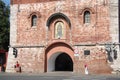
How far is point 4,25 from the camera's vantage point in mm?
57750

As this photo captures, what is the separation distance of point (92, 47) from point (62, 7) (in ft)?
18.3

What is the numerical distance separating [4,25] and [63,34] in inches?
825

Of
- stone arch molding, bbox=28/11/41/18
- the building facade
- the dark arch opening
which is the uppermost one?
stone arch molding, bbox=28/11/41/18

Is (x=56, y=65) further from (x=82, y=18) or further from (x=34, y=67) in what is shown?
(x=82, y=18)

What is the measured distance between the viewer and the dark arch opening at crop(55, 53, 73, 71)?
42.4 meters

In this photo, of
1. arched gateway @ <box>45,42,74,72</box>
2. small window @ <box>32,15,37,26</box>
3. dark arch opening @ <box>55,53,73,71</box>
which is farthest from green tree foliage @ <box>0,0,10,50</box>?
arched gateway @ <box>45,42,74,72</box>

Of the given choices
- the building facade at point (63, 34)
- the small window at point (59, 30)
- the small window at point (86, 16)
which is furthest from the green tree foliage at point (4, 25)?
the small window at point (86, 16)

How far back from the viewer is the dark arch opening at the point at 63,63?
42.4 meters

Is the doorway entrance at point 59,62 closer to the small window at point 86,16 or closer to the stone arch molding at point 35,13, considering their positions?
the stone arch molding at point 35,13

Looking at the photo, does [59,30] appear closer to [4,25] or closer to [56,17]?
[56,17]

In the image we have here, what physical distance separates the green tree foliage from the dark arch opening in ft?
52.3

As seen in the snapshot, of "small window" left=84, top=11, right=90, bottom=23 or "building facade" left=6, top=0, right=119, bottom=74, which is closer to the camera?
"building facade" left=6, top=0, right=119, bottom=74

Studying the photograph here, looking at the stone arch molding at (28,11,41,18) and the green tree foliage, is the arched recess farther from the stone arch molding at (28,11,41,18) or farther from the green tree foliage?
the green tree foliage

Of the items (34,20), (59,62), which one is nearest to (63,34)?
(34,20)
